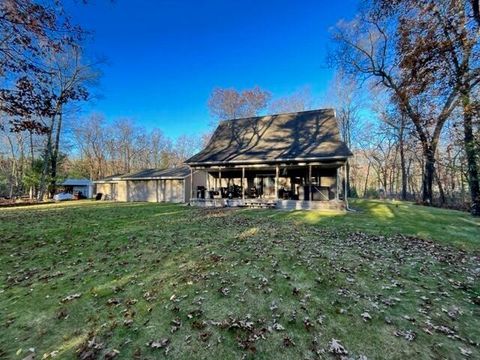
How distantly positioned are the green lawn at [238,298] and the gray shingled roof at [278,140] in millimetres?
8690

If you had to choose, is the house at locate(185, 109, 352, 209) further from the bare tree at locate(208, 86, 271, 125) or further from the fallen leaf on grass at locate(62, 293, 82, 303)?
the fallen leaf on grass at locate(62, 293, 82, 303)

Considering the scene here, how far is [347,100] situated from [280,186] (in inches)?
771

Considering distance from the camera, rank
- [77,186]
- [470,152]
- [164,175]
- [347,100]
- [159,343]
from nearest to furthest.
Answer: [159,343]
[470,152]
[164,175]
[347,100]
[77,186]

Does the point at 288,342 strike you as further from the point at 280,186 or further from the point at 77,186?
the point at 77,186

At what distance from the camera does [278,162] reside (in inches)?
612

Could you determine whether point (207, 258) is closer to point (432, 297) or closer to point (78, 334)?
point (78, 334)

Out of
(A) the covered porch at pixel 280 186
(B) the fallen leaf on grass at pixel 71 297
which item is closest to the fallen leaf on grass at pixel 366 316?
(B) the fallen leaf on grass at pixel 71 297

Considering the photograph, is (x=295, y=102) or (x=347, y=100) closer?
(x=347, y=100)

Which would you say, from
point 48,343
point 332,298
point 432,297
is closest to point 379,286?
point 432,297

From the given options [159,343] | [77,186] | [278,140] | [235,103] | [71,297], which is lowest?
[159,343]

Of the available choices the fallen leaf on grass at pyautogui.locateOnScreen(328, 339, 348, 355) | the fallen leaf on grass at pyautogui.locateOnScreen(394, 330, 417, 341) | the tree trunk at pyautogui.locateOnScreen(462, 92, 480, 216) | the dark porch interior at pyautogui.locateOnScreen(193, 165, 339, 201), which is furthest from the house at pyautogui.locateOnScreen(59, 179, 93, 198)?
the fallen leaf on grass at pyautogui.locateOnScreen(394, 330, 417, 341)

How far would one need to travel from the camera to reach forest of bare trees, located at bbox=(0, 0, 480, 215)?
6.42m

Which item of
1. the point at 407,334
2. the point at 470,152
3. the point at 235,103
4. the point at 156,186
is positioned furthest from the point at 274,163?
the point at 235,103

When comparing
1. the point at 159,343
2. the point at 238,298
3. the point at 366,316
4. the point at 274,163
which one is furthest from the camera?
the point at 274,163
